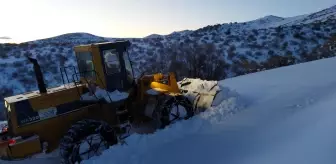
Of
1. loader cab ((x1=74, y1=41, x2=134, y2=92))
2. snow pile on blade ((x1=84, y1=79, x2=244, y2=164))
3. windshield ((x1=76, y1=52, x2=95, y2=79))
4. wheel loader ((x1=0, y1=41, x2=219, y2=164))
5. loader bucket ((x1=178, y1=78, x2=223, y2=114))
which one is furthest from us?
loader bucket ((x1=178, y1=78, x2=223, y2=114))

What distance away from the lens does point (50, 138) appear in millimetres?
7145

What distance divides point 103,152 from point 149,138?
0.96 meters

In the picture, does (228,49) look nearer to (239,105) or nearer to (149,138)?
(239,105)

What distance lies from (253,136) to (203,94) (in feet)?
9.49

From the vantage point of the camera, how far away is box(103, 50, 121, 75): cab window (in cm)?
787

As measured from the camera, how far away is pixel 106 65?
786 cm

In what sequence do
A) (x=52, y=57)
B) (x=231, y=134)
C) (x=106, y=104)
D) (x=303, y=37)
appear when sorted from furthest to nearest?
(x=303, y=37) < (x=52, y=57) < (x=106, y=104) < (x=231, y=134)

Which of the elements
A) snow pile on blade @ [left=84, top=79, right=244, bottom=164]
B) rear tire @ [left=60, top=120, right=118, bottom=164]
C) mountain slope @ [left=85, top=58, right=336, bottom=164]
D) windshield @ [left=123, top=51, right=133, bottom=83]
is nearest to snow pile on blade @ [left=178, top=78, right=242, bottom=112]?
snow pile on blade @ [left=84, top=79, right=244, bottom=164]

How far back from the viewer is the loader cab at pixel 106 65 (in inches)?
306

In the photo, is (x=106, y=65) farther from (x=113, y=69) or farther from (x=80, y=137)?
(x=80, y=137)

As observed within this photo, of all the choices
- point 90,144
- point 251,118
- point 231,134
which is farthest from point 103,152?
point 251,118

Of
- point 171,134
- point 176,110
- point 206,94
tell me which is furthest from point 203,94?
point 171,134

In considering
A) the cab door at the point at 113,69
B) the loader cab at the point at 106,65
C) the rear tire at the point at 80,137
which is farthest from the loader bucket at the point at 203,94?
the rear tire at the point at 80,137

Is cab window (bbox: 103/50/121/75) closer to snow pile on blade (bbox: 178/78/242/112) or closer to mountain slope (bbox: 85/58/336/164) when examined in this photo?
mountain slope (bbox: 85/58/336/164)
